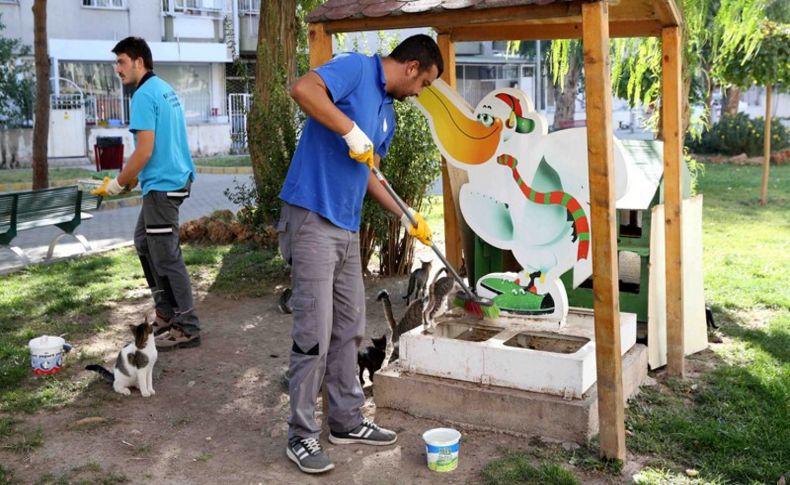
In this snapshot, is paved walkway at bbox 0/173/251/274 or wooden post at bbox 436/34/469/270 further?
paved walkway at bbox 0/173/251/274

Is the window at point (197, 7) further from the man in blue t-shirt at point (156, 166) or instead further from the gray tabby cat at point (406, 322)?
the gray tabby cat at point (406, 322)

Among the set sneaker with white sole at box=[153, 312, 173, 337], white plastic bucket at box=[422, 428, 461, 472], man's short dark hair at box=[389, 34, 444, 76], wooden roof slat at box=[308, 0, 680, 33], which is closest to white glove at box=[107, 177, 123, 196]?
sneaker with white sole at box=[153, 312, 173, 337]

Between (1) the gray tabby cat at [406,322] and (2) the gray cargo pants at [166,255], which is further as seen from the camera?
(2) the gray cargo pants at [166,255]

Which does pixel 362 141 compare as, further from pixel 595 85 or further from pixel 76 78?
pixel 76 78

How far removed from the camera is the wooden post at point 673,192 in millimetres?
5453

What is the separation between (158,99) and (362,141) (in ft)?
8.20

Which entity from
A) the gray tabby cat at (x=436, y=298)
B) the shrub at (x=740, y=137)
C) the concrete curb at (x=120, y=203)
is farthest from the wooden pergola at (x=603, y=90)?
the shrub at (x=740, y=137)

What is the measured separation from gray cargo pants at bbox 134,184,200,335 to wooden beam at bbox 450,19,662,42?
7.59 feet

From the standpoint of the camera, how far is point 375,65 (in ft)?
13.7

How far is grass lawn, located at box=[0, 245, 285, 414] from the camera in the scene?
18.0 ft

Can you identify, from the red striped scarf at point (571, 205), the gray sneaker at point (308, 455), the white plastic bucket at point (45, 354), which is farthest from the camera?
the white plastic bucket at point (45, 354)

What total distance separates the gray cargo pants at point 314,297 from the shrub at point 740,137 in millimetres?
20350

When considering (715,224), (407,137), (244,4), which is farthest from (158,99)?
(244,4)

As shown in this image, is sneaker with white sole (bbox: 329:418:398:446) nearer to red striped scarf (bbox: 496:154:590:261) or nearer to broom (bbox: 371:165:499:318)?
broom (bbox: 371:165:499:318)
